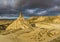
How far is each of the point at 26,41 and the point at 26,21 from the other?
51 centimetres

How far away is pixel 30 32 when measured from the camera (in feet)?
10.9

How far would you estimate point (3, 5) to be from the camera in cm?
337

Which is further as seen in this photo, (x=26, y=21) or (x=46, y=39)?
(x=26, y=21)

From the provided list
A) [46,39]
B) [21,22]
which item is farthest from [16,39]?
[46,39]

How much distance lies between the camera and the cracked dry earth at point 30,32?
3184 mm

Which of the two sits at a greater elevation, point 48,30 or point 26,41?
point 48,30

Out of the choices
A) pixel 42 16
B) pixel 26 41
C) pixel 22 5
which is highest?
pixel 22 5

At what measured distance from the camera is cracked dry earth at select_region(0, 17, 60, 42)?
10.4ft

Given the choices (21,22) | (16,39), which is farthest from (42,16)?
(16,39)

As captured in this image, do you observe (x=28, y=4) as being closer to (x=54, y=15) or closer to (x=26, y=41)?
(x=54, y=15)

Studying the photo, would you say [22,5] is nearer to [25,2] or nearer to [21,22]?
[25,2]

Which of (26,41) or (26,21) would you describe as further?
(26,21)

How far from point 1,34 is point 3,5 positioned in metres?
0.67

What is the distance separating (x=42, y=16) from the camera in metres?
3.41
